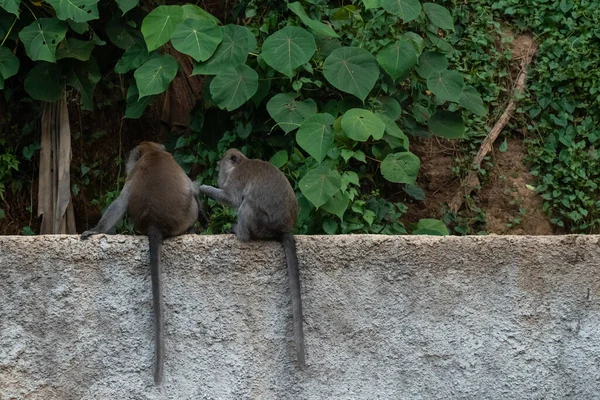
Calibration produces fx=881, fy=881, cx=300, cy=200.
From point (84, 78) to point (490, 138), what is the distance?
3.21 metres

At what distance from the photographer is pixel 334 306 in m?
4.38

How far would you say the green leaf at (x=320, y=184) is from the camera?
5.36 meters

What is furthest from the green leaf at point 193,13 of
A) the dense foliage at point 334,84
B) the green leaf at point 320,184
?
the green leaf at point 320,184

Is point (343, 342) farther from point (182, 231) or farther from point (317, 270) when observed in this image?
point (182, 231)

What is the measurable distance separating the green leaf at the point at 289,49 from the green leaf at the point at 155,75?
672 millimetres

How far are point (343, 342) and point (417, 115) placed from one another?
8.82ft

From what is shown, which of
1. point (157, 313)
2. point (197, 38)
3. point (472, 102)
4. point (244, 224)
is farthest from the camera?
point (472, 102)

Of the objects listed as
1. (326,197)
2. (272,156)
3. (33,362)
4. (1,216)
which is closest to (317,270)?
(326,197)

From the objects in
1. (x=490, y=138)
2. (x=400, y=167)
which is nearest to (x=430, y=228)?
(x=400, y=167)

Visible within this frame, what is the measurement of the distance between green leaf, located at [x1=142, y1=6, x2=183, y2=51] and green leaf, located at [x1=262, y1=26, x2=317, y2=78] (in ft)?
2.24

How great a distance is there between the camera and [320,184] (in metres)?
5.42

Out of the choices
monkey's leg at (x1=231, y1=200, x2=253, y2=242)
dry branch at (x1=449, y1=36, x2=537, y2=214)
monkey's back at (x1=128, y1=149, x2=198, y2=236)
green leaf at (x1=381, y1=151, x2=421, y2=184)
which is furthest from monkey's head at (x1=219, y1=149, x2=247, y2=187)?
dry branch at (x1=449, y1=36, x2=537, y2=214)

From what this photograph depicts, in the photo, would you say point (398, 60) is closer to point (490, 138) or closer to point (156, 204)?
point (490, 138)

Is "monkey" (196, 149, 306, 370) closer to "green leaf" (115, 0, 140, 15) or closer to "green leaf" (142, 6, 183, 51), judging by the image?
"green leaf" (142, 6, 183, 51)
